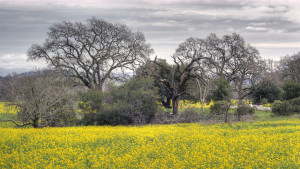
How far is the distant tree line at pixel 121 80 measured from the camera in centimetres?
2654

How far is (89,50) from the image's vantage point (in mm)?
39969

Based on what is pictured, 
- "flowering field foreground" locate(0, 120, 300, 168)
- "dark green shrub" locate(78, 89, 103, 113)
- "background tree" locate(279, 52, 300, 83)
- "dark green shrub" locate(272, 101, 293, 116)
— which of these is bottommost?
"flowering field foreground" locate(0, 120, 300, 168)

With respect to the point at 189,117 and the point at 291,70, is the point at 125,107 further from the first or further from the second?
the point at 291,70

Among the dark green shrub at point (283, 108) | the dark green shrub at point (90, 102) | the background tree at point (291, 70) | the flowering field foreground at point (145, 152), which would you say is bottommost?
the flowering field foreground at point (145, 152)

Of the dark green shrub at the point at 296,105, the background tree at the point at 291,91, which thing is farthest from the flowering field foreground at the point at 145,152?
the background tree at the point at 291,91

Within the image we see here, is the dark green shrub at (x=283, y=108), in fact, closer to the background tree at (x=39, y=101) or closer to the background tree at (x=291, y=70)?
the background tree at (x=39, y=101)

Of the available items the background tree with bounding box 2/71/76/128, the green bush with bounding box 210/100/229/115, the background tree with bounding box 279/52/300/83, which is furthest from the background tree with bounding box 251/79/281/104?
the background tree with bounding box 2/71/76/128

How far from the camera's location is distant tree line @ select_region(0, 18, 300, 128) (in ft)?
87.1

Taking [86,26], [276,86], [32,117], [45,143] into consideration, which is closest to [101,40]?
[86,26]

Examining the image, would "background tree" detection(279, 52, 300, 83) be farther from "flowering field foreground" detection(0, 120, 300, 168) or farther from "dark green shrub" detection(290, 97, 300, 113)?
"flowering field foreground" detection(0, 120, 300, 168)

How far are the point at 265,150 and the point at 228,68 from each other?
134 feet

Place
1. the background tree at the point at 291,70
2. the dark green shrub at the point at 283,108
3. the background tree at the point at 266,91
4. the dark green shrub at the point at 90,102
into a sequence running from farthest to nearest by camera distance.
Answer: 1. the background tree at the point at 291,70
2. the background tree at the point at 266,91
3. the dark green shrub at the point at 283,108
4. the dark green shrub at the point at 90,102

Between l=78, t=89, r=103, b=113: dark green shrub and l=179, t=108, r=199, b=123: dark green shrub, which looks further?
l=179, t=108, r=199, b=123: dark green shrub

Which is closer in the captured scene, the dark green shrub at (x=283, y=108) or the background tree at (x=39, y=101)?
the background tree at (x=39, y=101)
